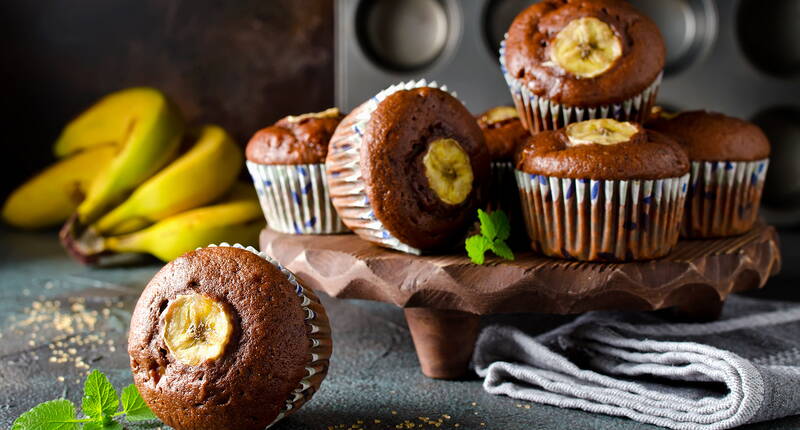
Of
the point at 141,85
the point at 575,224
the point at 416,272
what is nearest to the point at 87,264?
the point at 141,85

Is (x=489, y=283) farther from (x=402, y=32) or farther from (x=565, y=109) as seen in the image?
(x=402, y=32)

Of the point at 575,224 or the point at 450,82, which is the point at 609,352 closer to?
the point at 575,224

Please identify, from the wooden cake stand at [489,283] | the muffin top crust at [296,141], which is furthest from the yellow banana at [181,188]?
the wooden cake stand at [489,283]

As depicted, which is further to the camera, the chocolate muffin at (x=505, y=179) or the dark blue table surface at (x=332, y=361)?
the chocolate muffin at (x=505, y=179)

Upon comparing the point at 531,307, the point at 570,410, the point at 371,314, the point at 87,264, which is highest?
the point at 531,307

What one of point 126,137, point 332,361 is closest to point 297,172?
point 332,361

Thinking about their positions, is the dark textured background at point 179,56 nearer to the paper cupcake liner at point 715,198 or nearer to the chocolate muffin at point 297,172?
the chocolate muffin at point 297,172
